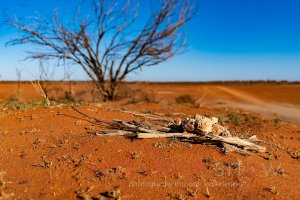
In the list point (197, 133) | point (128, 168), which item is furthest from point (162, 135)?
point (128, 168)

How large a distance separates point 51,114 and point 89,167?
2465 mm

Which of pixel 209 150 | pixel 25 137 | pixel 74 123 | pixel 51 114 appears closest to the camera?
pixel 209 150

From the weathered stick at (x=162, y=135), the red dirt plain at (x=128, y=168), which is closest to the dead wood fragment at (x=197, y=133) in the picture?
the weathered stick at (x=162, y=135)

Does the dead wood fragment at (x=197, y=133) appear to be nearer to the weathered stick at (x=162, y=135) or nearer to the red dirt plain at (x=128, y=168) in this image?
the weathered stick at (x=162, y=135)

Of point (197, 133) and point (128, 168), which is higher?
point (197, 133)

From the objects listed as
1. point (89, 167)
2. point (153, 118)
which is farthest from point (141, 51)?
point (89, 167)

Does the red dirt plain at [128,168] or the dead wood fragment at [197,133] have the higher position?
the dead wood fragment at [197,133]

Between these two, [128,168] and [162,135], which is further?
[162,135]

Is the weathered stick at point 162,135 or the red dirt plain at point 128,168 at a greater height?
the weathered stick at point 162,135

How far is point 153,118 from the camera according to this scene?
6512 millimetres

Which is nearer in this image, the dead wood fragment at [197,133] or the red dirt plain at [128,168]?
the red dirt plain at [128,168]

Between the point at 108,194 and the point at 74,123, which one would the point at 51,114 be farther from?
the point at 108,194

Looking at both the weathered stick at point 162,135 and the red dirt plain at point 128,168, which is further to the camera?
the weathered stick at point 162,135

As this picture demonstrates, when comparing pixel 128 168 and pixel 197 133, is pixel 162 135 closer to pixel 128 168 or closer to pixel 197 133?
pixel 197 133
